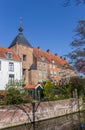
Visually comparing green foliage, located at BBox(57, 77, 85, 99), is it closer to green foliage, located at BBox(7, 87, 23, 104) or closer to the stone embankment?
the stone embankment

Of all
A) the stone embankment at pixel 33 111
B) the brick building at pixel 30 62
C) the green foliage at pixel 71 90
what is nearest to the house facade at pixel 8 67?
the brick building at pixel 30 62

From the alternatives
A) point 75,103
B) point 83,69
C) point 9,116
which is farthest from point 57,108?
point 83,69

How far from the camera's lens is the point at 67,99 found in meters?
23.4

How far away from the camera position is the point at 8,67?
33.2 meters

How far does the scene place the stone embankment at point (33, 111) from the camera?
15409 millimetres

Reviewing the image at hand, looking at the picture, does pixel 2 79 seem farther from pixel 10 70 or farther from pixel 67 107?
pixel 67 107

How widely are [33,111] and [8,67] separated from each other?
16.3m

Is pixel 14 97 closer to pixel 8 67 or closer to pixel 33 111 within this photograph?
pixel 33 111

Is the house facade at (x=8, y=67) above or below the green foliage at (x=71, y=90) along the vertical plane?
above

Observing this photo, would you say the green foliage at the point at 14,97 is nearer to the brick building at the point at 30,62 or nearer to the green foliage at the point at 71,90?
the green foliage at the point at 71,90

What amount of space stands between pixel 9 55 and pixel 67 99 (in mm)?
14920

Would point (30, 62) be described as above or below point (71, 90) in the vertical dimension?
above

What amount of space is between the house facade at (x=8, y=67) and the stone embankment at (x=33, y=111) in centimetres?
1239

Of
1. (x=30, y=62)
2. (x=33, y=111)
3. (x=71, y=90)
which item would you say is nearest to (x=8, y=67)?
(x=30, y=62)
